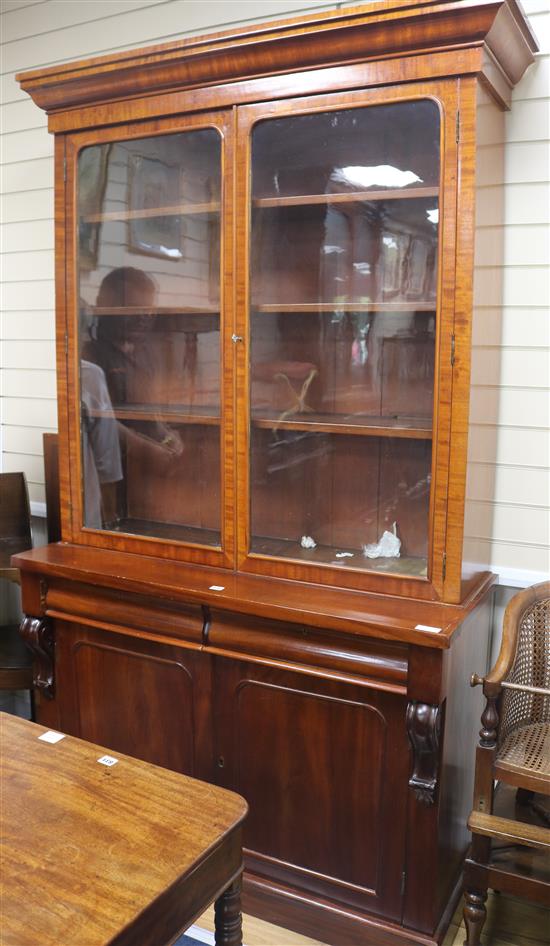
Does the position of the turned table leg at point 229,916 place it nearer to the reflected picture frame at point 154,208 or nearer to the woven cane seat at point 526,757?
the woven cane seat at point 526,757

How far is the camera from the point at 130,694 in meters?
2.34

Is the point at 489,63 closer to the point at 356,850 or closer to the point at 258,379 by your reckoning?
the point at 258,379

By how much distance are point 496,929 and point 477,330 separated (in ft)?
5.11

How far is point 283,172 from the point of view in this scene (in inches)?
83.0

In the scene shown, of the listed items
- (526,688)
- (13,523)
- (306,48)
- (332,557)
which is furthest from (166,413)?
(526,688)

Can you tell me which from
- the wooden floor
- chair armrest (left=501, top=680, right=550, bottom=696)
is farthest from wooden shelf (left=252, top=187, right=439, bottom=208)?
the wooden floor

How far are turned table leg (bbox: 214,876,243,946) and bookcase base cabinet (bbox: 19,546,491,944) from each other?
0.58 m

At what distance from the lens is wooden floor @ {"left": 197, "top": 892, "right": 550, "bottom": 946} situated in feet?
6.77

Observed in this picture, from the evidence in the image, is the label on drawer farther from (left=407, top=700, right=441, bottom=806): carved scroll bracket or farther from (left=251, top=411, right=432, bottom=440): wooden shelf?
(left=251, top=411, right=432, bottom=440): wooden shelf

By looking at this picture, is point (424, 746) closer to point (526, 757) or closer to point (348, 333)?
point (526, 757)

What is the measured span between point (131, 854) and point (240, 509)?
108cm

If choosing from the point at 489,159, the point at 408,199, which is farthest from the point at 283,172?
the point at 489,159

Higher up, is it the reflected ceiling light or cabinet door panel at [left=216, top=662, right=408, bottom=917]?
the reflected ceiling light

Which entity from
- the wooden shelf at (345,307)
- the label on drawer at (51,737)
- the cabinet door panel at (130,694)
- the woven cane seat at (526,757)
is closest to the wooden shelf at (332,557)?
the cabinet door panel at (130,694)
